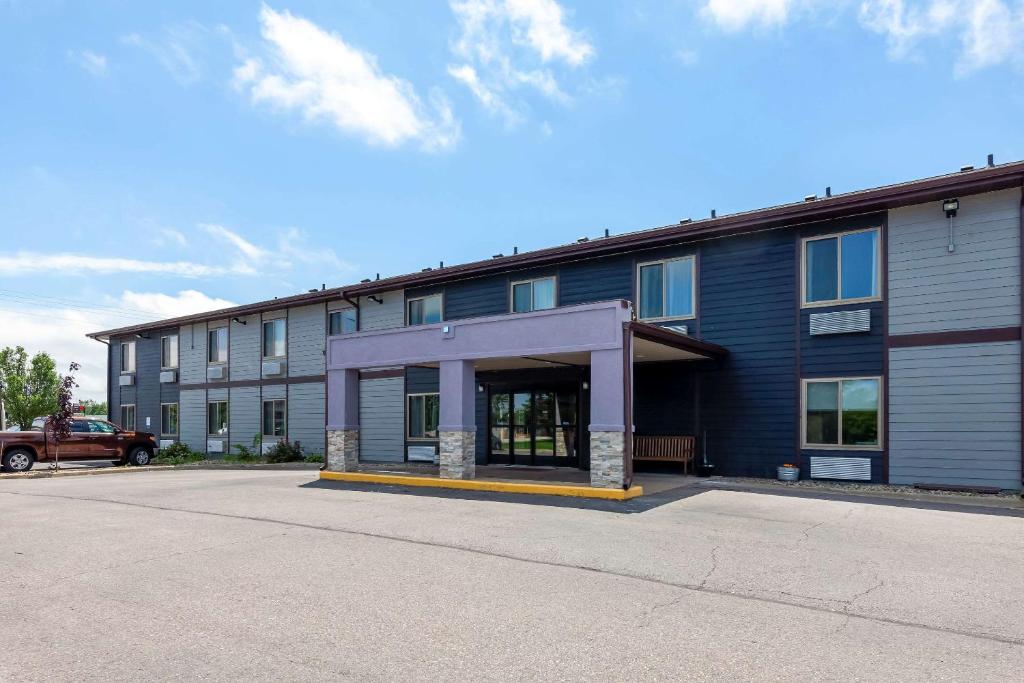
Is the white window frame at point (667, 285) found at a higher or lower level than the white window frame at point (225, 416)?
higher

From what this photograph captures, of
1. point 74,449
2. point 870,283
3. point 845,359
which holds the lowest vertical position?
point 74,449

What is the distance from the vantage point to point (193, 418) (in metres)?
26.6

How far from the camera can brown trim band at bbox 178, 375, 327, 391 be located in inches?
886

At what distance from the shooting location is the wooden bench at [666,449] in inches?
590

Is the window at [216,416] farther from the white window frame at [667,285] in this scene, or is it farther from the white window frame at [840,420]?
the white window frame at [840,420]

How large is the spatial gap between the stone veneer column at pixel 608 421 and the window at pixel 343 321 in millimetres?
11508

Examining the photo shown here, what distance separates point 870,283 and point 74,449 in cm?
2246

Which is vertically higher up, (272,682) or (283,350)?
(283,350)

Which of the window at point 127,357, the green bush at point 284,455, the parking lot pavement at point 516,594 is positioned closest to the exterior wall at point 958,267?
the parking lot pavement at point 516,594

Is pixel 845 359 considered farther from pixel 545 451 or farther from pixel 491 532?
pixel 491 532

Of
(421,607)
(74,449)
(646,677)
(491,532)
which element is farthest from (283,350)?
(646,677)

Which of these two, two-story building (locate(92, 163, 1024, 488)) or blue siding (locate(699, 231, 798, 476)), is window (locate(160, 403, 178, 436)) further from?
blue siding (locate(699, 231, 798, 476))

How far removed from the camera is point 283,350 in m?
23.6

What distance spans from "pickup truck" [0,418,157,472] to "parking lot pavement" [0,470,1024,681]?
10990mm
